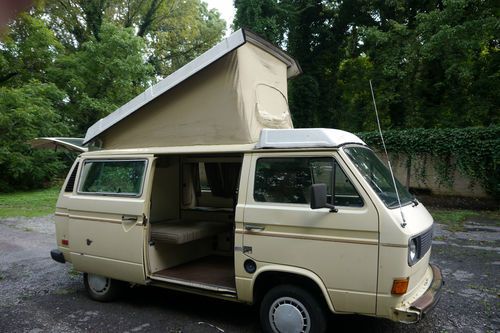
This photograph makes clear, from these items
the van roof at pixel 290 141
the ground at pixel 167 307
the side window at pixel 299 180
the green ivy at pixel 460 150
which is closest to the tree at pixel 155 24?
the green ivy at pixel 460 150

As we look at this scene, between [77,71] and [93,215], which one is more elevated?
[77,71]

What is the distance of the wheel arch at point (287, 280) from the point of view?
161 inches

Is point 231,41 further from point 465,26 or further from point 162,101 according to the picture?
point 465,26

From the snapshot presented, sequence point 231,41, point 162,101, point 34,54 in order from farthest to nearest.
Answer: point 34,54
point 162,101
point 231,41

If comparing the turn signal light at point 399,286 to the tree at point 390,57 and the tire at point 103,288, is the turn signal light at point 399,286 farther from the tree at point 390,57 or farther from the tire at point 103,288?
the tree at point 390,57

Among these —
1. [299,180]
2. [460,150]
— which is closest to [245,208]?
[299,180]

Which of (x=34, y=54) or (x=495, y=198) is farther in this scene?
(x=34, y=54)

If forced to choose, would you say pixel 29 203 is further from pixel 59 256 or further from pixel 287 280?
pixel 287 280

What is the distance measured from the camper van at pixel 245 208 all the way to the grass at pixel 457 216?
726 cm

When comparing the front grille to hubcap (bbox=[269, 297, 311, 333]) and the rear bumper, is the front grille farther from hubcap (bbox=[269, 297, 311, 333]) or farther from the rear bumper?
the rear bumper

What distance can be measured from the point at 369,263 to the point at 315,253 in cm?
54

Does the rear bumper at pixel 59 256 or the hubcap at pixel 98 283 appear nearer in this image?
the hubcap at pixel 98 283

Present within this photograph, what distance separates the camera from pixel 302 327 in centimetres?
423

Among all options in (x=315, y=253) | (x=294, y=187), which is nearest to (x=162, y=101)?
(x=294, y=187)
